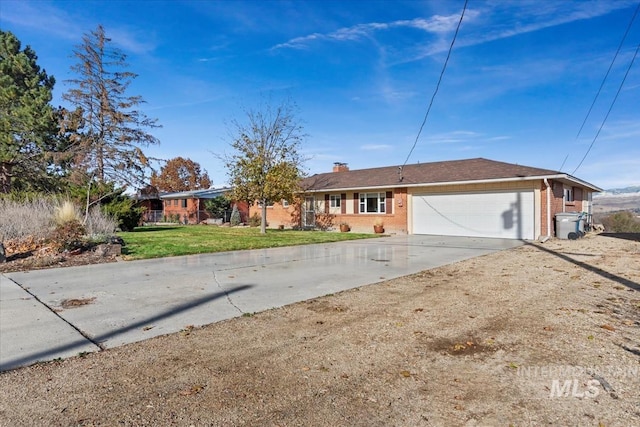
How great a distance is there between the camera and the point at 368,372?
3291 millimetres

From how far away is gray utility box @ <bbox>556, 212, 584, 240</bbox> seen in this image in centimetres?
1587

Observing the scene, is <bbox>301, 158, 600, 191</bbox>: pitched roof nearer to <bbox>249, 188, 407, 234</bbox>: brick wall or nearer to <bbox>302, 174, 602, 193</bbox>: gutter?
<bbox>302, 174, 602, 193</bbox>: gutter

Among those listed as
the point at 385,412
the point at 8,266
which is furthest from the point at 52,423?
the point at 8,266

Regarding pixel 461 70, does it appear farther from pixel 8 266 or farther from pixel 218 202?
pixel 218 202

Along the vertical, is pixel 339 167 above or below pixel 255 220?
above

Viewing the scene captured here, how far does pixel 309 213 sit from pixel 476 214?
1123 cm

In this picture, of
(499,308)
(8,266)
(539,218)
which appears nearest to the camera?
(499,308)

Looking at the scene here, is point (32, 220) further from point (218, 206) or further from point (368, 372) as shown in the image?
point (218, 206)

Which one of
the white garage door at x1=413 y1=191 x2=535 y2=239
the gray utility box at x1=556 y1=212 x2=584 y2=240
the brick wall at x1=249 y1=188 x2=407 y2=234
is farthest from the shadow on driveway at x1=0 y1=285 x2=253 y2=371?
the brick wall at x1=249 y1=188 x2=407 y2=234

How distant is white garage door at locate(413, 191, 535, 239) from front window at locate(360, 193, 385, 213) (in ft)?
6.75

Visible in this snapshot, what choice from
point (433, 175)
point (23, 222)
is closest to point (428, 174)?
point (433, 175)

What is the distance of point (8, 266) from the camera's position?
29.5 ft

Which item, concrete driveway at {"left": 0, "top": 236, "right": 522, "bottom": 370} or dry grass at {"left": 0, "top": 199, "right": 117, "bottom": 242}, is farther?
dry grass at {"left": 0, "top": 199, "right": 117, "bottom": 242}

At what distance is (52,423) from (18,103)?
32.9m
